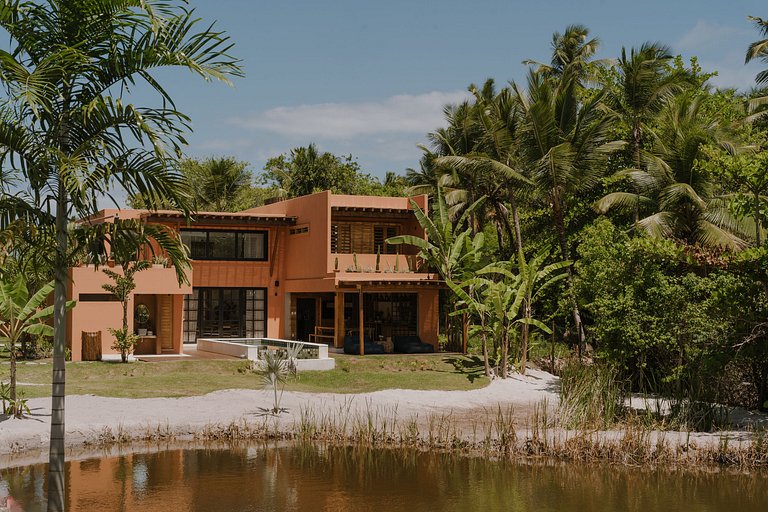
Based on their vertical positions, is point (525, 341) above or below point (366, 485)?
above

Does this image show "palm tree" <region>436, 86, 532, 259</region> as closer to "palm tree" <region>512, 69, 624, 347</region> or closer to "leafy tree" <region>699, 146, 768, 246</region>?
"palm tree" <region>512, 69, 624, 347</region>

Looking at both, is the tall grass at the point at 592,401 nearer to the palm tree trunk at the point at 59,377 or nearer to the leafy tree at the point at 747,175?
the leafy tree at the point at 747,175

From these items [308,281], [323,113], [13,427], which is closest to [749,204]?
[13,427]

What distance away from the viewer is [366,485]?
15125mm

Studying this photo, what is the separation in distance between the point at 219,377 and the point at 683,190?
15.5 m

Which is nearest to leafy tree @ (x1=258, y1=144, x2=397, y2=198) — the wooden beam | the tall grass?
the wooden beam

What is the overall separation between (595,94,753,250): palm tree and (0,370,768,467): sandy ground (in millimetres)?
6509

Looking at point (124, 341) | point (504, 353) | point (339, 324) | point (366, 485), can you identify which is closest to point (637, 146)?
point (504, 353)

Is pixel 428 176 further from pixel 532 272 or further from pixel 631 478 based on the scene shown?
pixel 631 478

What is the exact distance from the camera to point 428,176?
4200 cm

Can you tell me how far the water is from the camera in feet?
44.9

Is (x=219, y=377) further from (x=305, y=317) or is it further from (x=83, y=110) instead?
(x=83, y=110)

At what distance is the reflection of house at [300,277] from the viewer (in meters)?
31.7

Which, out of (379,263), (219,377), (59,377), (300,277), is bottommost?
(219,377)
